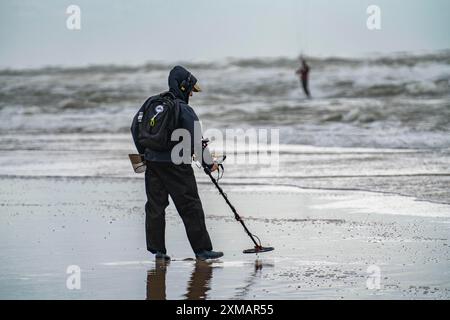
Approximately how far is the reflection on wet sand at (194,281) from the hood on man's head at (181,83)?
1.30 meters

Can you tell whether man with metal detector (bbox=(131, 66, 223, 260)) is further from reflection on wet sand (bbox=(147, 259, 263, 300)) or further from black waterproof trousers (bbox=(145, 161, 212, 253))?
reflection on wet sand (bbox=(147, 259, 263, 300))

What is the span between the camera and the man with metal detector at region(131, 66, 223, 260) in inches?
316

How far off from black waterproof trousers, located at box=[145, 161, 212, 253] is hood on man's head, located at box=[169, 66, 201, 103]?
22.0 inches

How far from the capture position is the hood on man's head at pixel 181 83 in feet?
26.9

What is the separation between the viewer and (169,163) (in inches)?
322

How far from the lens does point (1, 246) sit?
884cm

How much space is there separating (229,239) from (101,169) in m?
6.78

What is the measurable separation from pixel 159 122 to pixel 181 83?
413mm
